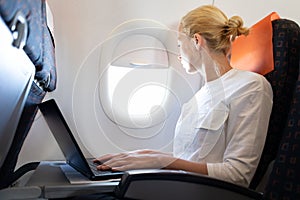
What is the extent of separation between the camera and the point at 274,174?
1.02m

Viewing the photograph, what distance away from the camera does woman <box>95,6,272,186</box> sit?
1.13 metres

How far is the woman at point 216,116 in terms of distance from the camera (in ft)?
3.70

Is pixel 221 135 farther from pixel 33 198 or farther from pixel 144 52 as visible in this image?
pixel 33 198

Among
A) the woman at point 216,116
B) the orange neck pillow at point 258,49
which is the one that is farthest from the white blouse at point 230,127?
the orange neck pillow at point 258,49

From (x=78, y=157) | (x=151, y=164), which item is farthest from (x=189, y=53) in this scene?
(x=78, y=157)

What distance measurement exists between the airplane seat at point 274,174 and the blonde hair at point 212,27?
0.21 m

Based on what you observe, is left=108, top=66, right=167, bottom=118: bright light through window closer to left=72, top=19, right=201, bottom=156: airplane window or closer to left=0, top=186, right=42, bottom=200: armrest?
left=72, top=19, right=201, bottom=156: airplane window

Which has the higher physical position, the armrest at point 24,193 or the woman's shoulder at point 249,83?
the woman's shoulder at point 249,83

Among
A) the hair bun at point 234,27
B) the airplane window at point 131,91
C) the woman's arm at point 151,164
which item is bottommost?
the woman's arm at point 151,164

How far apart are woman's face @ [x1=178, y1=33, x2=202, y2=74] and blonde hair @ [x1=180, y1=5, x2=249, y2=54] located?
0.03 m

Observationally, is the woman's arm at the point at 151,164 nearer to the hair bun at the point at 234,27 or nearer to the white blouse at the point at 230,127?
the white blouse at the point at 230,127

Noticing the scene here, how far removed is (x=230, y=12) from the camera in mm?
1870

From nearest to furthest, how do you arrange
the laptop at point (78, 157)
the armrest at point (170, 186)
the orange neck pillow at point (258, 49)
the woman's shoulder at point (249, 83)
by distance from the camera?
the armrest at point (170, 186) < the laptop at point (78, 157) < the woman's shoulder at point (249, 83) < the orange neck pillow at point (258, 49)

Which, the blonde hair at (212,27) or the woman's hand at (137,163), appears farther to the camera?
the blonde hair at (212,27)
